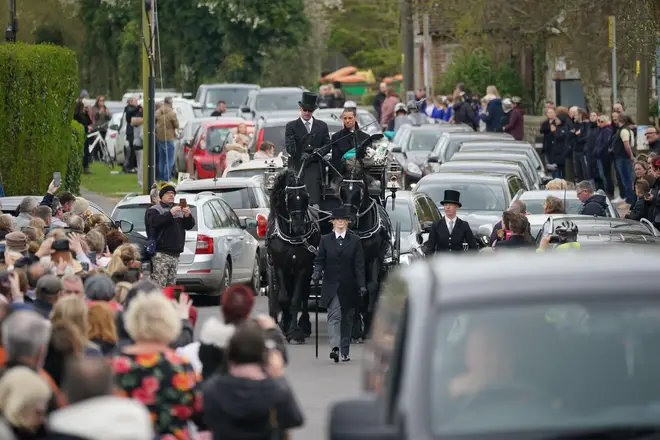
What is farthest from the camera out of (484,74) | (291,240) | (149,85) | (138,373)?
(484,74)

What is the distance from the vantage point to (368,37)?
110m

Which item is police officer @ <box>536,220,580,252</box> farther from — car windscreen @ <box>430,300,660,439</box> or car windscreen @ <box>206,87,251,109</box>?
car windscreen @ <box>206,87,251,109</box>

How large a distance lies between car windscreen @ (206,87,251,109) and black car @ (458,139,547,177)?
1550 cm

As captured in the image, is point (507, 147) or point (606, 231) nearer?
point (606, 231)

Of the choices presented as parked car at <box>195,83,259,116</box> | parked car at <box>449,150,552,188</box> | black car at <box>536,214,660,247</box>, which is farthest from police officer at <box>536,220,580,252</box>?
parked car at <box>195,83,259,116</box>

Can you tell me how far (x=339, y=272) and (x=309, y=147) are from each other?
6.97ft

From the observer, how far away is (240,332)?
7652 millimetres

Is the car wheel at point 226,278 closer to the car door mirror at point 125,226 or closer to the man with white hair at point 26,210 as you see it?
the car door mirror at point 125,226

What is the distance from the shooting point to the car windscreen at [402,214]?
871 inches

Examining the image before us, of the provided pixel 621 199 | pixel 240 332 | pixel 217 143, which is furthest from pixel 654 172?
pixel 240 332

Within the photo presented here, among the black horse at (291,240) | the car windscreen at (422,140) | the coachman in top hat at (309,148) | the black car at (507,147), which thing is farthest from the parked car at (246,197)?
the car windscreen at (422,140)

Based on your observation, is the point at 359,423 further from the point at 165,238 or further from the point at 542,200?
the point at 542,200

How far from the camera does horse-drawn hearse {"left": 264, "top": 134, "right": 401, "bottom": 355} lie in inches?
726

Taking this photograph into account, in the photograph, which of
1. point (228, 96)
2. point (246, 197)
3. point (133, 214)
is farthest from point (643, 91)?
point (133, 214)
